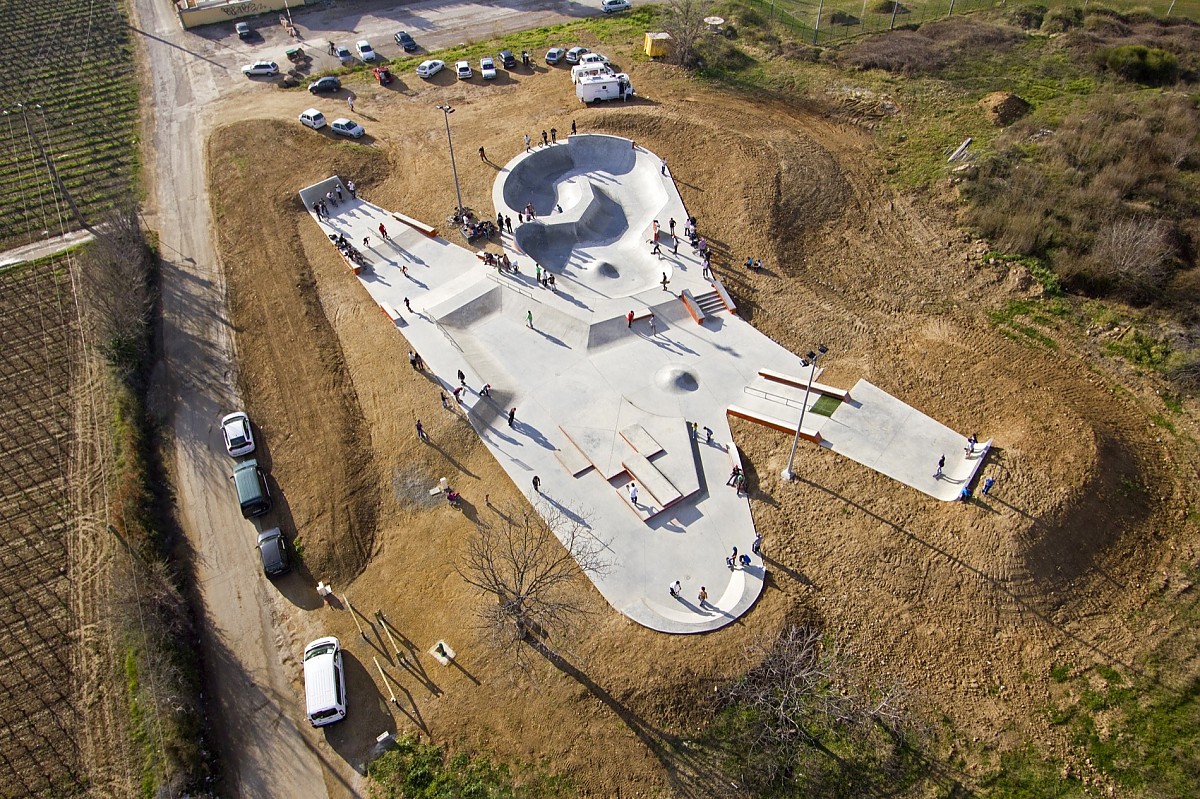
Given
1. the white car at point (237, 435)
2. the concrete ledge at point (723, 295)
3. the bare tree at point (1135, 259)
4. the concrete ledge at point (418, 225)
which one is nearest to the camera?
the white car at point (237, 435)

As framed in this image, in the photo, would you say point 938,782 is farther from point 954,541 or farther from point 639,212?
point 639,212

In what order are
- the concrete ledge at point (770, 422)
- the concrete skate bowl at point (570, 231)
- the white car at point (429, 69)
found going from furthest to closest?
the white car at point (429, 69), the concrete skate bowl at point (570, 231), the concrete ledge at point (770, 422)

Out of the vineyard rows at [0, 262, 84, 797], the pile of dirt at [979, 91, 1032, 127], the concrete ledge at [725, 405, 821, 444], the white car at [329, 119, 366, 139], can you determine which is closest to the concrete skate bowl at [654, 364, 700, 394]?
the concrete ledge at [725, 405, 821, 444]

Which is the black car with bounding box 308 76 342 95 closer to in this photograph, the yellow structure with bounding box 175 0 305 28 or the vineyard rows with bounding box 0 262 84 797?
the yellow structure with bounding box 175 0 305 28

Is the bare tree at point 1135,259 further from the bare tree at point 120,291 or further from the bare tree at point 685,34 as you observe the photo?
the bare tree at point 120,291

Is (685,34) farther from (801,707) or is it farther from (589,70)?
(801,707)

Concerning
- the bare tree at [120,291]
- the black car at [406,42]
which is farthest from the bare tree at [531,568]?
the black car at [406,42]
